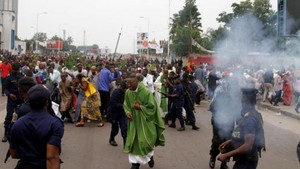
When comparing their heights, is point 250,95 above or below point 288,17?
below

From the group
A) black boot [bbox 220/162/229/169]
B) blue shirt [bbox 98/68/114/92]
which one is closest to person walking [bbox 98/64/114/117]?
blue shirt [bbox 98/68/114/92]

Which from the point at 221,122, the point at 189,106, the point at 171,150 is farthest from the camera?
the point at 189,106

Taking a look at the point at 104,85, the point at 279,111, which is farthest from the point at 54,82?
the point at 279,111

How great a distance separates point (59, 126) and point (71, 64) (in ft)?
48.7

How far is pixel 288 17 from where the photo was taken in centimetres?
1015

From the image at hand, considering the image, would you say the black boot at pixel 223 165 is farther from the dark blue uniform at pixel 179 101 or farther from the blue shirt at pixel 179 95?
the blue shirt at pixel 179 95

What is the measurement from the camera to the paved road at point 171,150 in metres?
7.82

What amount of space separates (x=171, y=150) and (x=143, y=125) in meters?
1.95

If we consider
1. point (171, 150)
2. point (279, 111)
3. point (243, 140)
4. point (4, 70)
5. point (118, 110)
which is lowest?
point (171, 150)

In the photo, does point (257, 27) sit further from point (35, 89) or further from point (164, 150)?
point (35, 89)

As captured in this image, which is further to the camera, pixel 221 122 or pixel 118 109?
pixel 118 109

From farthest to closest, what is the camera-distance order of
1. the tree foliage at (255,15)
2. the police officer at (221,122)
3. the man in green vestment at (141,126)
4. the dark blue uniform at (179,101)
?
1. the dark blue uniform at (179,101)
2. the tree foliage at (255,15)
3. the police officer at (221,122)
4. the man in green vestment at (141,126)

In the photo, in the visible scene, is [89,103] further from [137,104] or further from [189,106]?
[137,104]

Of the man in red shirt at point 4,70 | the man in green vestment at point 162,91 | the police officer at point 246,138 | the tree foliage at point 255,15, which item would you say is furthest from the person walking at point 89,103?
the man in red shirt at point 4,70
